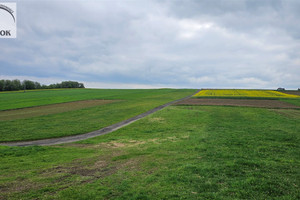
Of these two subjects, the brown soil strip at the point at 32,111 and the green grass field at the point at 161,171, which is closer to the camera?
the green grass field at the point at 161,171

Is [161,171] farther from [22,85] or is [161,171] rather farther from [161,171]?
[22,85]

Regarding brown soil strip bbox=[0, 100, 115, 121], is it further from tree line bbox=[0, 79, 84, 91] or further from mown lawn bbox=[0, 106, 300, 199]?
tree line bbox=[0, 79, 84, 91]

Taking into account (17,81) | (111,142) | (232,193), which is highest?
(17,81)

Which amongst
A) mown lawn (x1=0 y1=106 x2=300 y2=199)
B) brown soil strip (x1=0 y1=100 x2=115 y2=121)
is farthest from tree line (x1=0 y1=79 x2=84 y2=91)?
mown lawn (x1=0 y1=106 x2=300 y2=199)

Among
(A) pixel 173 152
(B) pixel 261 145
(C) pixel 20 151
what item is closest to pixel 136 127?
(A) pixel 173 152

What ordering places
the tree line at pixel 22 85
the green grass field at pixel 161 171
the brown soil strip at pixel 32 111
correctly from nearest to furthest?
the green grass field at pixel 161 171
the brown soil strip at pixel 32 111
the tree line at pixel 22 85

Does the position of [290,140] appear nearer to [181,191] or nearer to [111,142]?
[181,191]

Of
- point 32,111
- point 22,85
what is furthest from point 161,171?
point 22,85

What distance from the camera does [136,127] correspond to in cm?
2802

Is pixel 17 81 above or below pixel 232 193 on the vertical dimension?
above

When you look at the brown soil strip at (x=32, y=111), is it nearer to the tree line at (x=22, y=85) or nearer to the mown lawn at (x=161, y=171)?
the mown lawn at (x=161, y=171)

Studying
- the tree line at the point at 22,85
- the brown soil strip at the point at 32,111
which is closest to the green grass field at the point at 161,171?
the brown soil strip at the point at 32,111

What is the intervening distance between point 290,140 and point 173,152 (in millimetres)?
12910

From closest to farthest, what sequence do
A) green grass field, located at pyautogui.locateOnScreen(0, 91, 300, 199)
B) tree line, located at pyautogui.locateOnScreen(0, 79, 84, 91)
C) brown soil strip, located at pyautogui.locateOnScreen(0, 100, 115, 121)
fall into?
green grass field, located at pyautogui.locateOnScreen(0, 91, 300, 199)
brown soil strip, located at pyautogui.locateOnScreen(0, 100, 115, 121)
tree line, located at pyautogui.locateOnScreen(0, 79, 84, 91)
